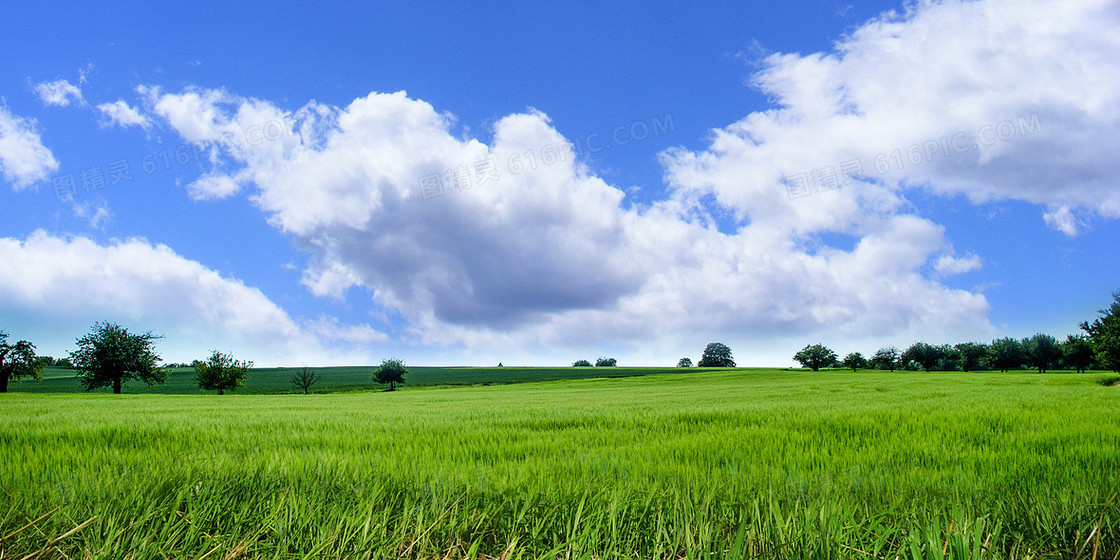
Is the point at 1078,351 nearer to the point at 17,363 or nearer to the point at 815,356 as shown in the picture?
the point at 815,356

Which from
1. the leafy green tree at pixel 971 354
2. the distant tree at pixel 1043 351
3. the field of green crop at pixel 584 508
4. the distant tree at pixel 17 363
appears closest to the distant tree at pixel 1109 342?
the field of green crop at pixel 584 508

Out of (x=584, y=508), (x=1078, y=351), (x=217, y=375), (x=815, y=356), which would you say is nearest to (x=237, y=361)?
(x=217, y=375)

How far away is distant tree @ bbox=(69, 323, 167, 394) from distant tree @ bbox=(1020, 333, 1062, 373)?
154 metres

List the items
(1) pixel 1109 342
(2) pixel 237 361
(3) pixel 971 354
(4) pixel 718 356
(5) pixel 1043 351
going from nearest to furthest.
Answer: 1. (1) pixel 1109 342
2. (2) pixel 237 361
3. (5) pixel 1043 351
4. (3) pixel 971 354
5. (4) pixel 718 356

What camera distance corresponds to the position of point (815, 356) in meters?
130

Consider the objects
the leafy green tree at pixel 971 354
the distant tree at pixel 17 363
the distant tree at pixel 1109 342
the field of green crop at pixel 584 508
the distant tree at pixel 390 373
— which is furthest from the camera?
the leafy green tree at pixel 971 354

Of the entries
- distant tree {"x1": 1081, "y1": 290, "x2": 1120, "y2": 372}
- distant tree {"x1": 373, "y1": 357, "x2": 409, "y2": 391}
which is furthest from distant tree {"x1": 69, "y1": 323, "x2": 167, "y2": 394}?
distant tree {"x1": 1081, "y1": 290, "x2": 1120, "y2": 372}

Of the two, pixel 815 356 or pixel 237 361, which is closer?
pixel 237 361

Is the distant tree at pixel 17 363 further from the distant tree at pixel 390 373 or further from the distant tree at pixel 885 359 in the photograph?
the distant tree at pixel 885 359

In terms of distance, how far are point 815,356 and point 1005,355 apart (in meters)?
36.6

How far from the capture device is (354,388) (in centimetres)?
8788

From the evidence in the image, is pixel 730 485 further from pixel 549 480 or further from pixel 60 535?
pixel 60 535

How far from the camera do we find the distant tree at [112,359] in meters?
69.8

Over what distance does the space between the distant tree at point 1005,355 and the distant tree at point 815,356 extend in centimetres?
3051
